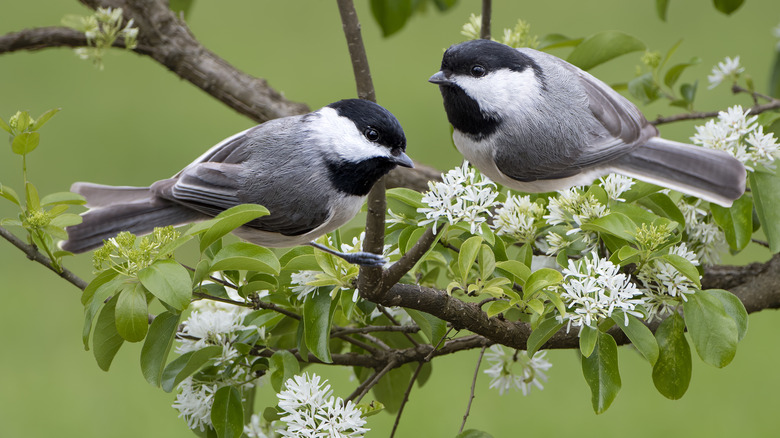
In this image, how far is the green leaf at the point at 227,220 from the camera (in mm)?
784

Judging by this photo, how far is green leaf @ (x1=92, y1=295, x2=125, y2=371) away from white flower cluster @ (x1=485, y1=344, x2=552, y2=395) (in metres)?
0.50

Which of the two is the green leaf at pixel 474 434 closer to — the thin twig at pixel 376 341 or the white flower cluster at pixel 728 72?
the thin twig at pixel 376 341

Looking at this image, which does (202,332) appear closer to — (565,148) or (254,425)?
(254,425)

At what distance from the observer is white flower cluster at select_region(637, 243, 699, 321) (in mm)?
892

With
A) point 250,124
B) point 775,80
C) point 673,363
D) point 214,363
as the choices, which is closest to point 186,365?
point 214,363

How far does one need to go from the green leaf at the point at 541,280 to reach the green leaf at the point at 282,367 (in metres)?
0.29

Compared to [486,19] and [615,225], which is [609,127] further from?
[486,19]

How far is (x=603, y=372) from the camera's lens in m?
0.87

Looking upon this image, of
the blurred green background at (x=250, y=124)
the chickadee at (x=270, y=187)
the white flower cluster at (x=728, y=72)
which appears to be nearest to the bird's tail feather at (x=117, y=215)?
the chickadee at (x=270, y=187)

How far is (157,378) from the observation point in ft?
2.83

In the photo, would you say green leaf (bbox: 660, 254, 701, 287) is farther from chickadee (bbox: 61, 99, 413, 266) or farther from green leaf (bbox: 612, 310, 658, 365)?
chickadee (bbox: 61, 99, 413, 266)

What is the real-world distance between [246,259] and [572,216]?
40cm

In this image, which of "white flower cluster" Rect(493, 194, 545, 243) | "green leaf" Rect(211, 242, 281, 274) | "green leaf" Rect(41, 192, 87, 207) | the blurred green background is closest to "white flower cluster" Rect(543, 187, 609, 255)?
"white flower cluster" Rect(493, 194, 545, 243)

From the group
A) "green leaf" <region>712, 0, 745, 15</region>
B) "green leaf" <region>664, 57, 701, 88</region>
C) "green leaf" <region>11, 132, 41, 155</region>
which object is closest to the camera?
"green leaf" <region>11, 132, 41, 155</region>
